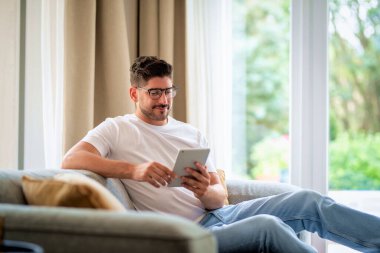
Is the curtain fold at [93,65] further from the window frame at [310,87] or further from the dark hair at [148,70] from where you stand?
the window frame at [310,87]

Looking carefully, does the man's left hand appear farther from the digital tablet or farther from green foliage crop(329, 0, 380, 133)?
green foliage crop(329, 0, 380, 133)

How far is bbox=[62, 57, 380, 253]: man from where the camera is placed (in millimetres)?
2133

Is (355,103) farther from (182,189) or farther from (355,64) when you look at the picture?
(182,189)

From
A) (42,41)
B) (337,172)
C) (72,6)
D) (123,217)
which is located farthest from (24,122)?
(337,172)

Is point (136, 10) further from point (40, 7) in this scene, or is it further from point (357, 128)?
point (357, 128)

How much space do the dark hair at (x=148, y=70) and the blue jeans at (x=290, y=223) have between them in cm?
74

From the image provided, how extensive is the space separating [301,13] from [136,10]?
1124mm

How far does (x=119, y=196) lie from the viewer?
8.70 ft

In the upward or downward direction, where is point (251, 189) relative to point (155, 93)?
downward

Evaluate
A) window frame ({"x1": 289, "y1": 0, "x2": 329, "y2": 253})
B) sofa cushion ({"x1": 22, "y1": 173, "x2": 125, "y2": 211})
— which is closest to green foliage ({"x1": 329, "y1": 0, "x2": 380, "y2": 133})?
window frame ({"x1": 289, "y1": 0, "x2": 329, "y2": 253})

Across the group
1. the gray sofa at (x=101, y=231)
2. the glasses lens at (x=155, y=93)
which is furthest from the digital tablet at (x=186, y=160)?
the gray sofa at (x=101, y=231)

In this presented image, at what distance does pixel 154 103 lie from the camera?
9.55ft

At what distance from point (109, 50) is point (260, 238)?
1862mm

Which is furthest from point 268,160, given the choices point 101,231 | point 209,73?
point 101,231
